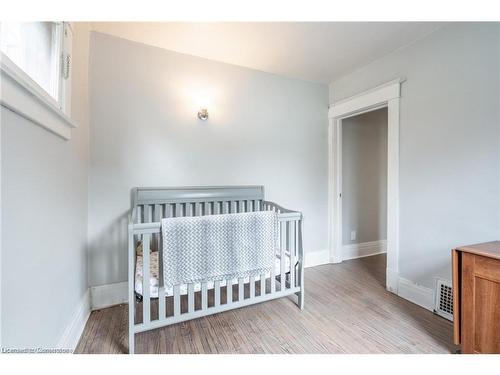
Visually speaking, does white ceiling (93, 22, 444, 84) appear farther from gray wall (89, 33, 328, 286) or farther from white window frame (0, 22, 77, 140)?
white window frame (0, 22, 77, 140)

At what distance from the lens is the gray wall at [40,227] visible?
768mm

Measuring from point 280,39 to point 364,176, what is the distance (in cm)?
216

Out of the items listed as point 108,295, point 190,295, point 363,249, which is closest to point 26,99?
point 190,295

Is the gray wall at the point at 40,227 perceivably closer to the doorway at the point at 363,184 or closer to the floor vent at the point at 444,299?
the floor vent at the point at 444,299

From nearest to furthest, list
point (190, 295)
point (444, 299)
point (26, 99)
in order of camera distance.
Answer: point (26, 99)
point (190, 295)
point (444, 299)

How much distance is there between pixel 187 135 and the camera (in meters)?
2.16

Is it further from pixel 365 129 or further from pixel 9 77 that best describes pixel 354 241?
pixel 9 77

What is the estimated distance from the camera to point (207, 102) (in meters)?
2.23

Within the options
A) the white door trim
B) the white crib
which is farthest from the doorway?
the white crib

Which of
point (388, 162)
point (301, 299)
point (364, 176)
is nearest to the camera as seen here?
point (301, 299)

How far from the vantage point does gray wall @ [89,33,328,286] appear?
1870 mm

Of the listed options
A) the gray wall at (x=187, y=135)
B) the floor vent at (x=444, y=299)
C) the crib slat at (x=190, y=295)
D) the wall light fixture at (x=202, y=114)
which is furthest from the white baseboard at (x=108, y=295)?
the floor vent at (x=444, y=299)

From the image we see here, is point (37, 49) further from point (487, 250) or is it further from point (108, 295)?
point (487, 250)

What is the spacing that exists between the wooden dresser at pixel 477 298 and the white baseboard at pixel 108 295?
2.42 m
